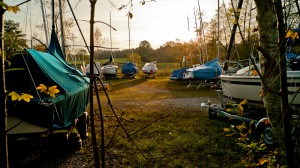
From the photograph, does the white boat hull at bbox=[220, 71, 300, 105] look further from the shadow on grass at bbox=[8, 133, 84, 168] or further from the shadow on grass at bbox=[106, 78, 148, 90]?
the shadow on grass at bbox=[106, 78, 148, 90]

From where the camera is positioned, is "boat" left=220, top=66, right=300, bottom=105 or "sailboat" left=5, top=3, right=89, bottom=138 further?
"boat" left=220, top=66, right=300, bottom=105

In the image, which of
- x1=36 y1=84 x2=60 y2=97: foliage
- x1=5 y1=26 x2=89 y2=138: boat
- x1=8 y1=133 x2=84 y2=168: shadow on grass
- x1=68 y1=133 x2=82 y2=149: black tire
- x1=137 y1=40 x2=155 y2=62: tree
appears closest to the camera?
x1=36 y1=84 x2=60 y2=97: foliage

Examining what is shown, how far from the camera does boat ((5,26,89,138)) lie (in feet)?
13.1

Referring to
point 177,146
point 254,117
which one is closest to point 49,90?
point 177,146

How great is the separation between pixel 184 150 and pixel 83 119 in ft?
9.34

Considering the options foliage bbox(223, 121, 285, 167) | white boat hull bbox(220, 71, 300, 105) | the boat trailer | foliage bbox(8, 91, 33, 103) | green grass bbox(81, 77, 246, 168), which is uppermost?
foliage bbox(8, 91, 33, 103)

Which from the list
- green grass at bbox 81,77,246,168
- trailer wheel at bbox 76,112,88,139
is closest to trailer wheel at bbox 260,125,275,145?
green grass at bbox 81,77,246,168

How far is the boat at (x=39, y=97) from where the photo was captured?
13.1ft

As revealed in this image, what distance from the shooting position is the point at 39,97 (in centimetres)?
406

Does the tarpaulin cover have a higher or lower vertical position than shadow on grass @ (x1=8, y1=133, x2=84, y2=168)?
higher

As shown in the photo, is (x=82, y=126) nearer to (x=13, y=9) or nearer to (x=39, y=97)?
(x=39, y=97)

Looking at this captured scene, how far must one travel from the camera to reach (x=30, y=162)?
4816 mm

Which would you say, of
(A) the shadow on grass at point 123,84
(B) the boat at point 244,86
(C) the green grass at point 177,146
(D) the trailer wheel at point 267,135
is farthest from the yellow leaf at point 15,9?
(A) the shadow on grass at point 123,84

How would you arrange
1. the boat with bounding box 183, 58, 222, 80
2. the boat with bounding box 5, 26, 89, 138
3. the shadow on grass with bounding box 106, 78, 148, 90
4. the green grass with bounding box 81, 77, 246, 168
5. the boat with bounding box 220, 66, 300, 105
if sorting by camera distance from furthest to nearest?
the shadow on grass with bounding box 106, 78, 148, 90 < the boat with bounding box 183, 58, 222, 80 < the boat with bounding box 220, 66, 300, 105 < the green grass with bounding box 81, 77, 246, 168 < the boat with bounding box 5, 26, 89, 138
